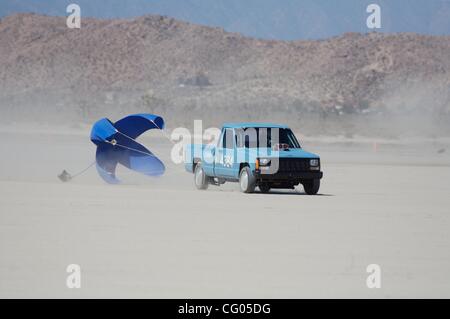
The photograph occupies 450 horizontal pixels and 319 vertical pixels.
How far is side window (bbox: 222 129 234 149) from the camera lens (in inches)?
949

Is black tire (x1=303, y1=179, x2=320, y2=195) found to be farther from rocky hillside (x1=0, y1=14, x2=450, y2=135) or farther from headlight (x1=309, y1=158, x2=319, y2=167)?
rocky hillside (x1=0, y1=14, x2=450, y2=135)

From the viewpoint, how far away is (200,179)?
984 inches

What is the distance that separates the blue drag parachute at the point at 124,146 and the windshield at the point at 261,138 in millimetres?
3782

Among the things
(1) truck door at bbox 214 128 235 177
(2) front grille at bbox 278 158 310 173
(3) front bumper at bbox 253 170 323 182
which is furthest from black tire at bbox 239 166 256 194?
(2) front grille at bbox 278 158 310 173

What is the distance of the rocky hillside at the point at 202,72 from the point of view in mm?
105000

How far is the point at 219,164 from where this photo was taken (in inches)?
955

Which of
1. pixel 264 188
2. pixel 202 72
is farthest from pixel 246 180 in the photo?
pixel 202 72

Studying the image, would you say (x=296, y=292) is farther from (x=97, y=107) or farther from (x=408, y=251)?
(x=97, y=107)

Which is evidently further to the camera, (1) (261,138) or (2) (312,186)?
(1) (261,138)

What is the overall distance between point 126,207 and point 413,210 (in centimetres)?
565

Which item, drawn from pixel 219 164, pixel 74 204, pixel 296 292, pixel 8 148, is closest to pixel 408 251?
pixel 296 292

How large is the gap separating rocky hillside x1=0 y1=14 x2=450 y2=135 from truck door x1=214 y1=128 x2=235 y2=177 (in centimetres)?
6633

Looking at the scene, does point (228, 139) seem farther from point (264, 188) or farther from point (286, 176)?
point (286, 176)

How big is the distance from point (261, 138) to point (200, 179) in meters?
1.96
